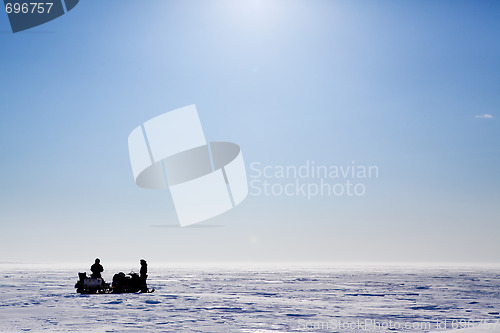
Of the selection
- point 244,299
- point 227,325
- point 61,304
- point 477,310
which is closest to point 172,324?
point 227,325

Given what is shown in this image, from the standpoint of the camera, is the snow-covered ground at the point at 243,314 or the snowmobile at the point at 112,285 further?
the snowmobile at the point at 112,285

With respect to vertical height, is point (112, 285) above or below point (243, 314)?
above

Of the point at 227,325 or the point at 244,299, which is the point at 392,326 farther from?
the point at 244,299

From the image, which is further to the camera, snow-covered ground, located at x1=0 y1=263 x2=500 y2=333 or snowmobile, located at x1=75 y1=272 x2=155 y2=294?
snowmobile, located at x1=75 y1=272 x2=155 y2=294

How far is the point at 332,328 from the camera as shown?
17.1 meters

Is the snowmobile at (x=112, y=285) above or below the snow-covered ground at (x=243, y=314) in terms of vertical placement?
above

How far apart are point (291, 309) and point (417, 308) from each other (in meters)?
6.18

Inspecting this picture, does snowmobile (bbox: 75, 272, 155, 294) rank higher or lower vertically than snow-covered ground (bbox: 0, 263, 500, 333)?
higher

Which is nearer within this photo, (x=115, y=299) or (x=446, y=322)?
(x=446, y=322)

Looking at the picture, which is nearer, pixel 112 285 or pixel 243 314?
pixel 243 314

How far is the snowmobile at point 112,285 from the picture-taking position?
29.0 meters

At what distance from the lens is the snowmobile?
95.0 ft

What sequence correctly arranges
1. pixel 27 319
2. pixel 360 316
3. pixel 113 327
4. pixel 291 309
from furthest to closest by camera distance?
pixel 291 309 < pixel 360 316 < pixel 27 319 < pixel 113 327

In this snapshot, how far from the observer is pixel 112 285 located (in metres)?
29.4
